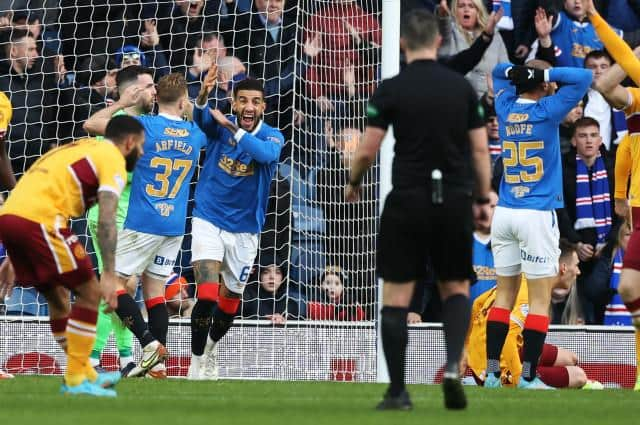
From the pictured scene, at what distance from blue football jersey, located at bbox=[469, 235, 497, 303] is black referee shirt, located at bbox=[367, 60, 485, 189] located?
5.22 meters

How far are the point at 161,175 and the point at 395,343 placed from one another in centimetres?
448

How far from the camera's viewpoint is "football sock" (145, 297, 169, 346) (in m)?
10.9

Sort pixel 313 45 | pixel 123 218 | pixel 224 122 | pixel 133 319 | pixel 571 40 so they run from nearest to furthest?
pixel 133 319
pixel 224 122
pixel 123 218
pixel 313 45
pixel 571 40

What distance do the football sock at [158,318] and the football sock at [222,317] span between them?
379 mm

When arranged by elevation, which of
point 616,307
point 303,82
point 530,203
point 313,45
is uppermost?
point 313,45

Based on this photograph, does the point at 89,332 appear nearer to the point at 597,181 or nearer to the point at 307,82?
the point at 307,82

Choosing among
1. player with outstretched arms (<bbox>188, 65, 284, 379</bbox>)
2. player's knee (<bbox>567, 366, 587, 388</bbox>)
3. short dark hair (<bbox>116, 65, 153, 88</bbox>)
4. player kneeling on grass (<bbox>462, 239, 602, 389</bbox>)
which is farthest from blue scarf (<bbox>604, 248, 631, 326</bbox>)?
short dark hair (<bbox>116, 65, 153, 88</bbox>)

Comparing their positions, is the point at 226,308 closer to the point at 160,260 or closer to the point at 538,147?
the point at 160,260

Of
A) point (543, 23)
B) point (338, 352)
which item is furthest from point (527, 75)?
point (543, 23)

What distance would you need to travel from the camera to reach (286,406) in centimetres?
745

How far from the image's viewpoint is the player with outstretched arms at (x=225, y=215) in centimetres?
1083

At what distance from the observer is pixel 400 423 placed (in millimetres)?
6121

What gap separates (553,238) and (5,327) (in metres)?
5.30

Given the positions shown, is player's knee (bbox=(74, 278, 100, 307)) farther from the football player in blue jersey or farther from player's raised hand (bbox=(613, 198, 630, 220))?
player's raised hand (bbox=(613, 198, 630, 220))
